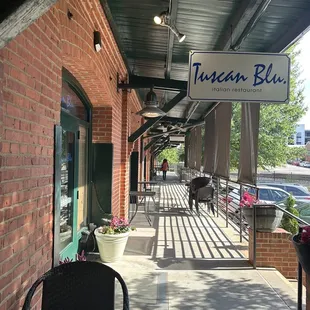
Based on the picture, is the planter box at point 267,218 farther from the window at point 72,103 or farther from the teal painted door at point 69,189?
the window at point 72,103

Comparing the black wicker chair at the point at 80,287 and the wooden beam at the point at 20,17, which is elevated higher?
the wooden beam at the point at 20,17

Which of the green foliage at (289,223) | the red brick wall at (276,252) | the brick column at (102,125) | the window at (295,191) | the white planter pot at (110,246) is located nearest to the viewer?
the white planter pot at (110,246)

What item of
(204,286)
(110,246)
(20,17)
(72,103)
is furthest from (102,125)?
(20,17)

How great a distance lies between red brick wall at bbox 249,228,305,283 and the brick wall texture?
125 inches

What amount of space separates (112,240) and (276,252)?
7.46ft

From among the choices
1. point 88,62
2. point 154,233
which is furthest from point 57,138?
point 154,233

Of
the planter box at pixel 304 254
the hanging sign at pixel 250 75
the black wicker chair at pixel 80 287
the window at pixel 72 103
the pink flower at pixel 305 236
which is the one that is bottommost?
the black wicker chair at pixel 80 287

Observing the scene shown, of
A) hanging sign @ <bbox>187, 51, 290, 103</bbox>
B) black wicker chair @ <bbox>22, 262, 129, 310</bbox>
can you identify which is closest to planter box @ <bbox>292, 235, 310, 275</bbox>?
black wicker chair @ <bbox>22, 262, 129, 310</bbox>

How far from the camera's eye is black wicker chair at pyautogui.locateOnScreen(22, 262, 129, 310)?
6.97 feet

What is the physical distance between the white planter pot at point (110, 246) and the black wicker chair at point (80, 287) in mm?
2320

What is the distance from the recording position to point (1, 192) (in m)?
1.77

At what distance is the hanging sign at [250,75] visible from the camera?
13.1 feet

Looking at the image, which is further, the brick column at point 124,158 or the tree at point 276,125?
the tree at point 276,125

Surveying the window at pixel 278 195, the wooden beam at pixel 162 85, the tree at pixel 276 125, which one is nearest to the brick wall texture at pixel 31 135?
the wooden beam at pixel 162 85
